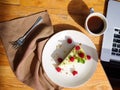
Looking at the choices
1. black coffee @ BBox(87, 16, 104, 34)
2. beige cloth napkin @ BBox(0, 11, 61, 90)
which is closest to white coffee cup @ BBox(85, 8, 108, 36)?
black coffee @ BBox(87, 16, 104, 34)

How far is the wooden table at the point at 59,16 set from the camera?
840 millimetres

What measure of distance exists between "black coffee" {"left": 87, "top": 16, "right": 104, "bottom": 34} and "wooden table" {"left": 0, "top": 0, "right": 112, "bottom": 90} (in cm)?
3

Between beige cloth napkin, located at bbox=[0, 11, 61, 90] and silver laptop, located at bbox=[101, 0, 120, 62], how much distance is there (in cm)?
21

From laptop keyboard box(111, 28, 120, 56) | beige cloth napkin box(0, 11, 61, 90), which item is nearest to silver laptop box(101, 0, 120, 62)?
laptop keyboard box(111, 28, 120, 56)

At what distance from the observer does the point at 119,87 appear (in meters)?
0.99

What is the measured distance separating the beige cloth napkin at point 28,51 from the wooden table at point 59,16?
0.9 inches

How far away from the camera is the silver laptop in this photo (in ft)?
2.88

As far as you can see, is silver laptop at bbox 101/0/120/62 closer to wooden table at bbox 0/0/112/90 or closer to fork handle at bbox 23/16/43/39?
wooden table at bbox 0/0/112/90

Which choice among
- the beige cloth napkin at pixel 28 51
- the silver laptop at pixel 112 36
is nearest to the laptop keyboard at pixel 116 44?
the silver laptop at pixel 112 36

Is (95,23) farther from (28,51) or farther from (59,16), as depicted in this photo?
(28,51)

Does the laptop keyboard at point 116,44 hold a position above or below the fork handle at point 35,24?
below

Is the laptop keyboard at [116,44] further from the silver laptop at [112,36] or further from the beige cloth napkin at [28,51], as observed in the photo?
the beige cloth napkin at [28,51]

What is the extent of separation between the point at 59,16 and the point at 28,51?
0.57 feet

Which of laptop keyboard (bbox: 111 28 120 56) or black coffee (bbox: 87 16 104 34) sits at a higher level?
black coffee (bbox: 87 16 104 34)
